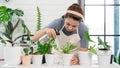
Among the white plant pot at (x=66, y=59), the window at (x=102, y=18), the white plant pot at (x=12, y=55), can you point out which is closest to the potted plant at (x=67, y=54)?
the white plant pot at (x=66, y=59)

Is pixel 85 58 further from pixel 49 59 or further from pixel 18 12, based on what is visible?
pixel 18 12

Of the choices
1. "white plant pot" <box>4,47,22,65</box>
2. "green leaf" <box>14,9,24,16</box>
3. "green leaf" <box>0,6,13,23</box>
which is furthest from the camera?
"green leaf" <box>14,9,24,16</box>

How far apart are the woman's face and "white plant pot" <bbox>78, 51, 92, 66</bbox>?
0.43m

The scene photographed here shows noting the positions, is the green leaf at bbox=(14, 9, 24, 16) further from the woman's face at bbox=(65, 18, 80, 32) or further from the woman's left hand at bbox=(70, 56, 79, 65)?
the woman's left hand at bbox=(70, 56, 79, 65)

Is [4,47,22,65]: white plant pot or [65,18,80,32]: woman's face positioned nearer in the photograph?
[4,47,22,65]: white plant pot

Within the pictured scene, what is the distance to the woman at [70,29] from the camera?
1.95 meters

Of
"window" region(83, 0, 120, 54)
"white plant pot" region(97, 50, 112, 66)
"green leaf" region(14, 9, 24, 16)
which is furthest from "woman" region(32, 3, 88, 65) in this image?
"window" region(83, 0, 120, 54)

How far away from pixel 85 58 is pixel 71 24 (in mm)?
493

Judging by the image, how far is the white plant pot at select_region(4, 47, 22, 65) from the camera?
1588 millimetres

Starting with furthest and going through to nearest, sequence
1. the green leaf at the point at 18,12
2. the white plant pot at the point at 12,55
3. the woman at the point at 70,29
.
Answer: the green leaf at the point at 18,12 → the woman at the point at 70,29 → the white plant pot at the point at 12,55

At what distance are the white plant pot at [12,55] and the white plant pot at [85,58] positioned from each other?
434 mm

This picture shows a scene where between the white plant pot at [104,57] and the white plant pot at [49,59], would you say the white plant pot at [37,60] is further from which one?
the white plant pot at [104,57]

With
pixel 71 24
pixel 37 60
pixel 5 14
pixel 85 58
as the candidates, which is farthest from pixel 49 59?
pixel 5 14

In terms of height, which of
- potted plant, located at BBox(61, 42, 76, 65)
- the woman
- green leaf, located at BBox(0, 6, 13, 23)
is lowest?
potted plant, located at BBox(61, 42, 76, 65)
